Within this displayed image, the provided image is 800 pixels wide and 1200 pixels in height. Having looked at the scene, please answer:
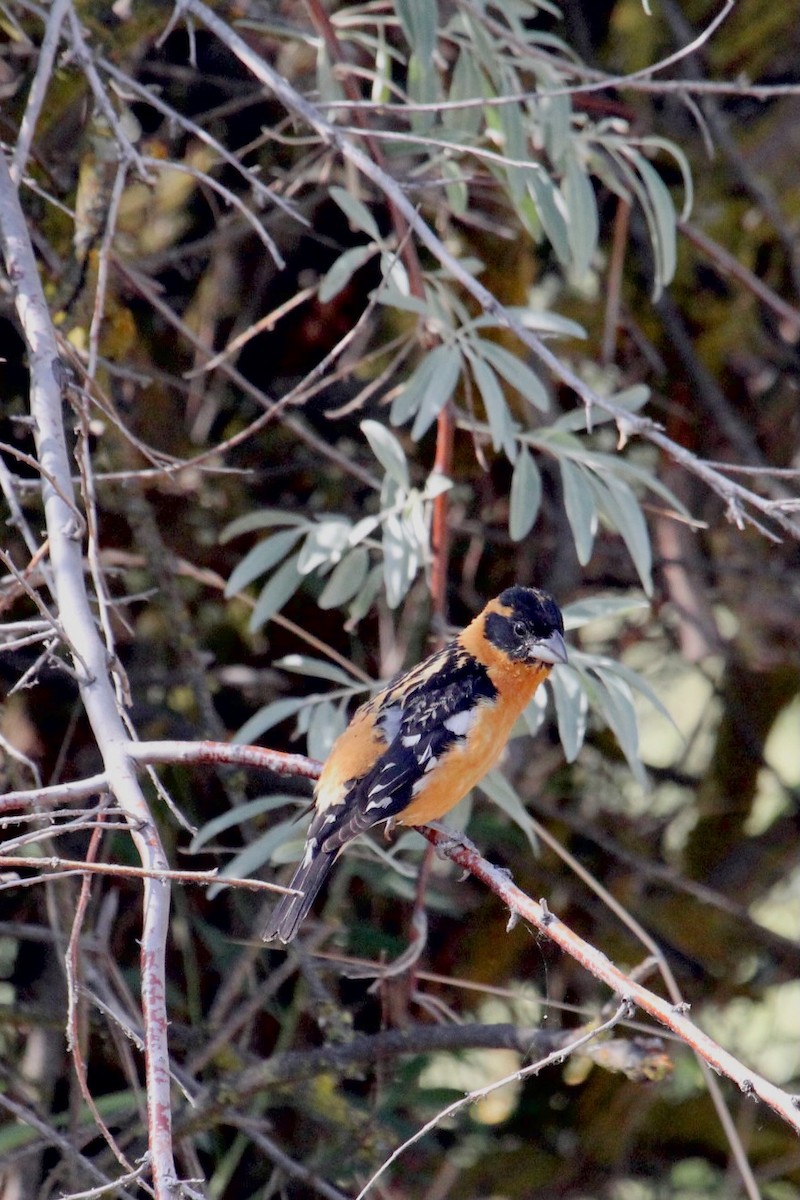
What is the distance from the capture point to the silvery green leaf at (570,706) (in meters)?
3.32

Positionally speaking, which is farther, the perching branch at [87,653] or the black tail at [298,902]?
the black tail at [298,902]

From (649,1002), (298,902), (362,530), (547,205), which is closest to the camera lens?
(649,1002)

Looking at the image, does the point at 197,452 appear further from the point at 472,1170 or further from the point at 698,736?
the point at 472,1170

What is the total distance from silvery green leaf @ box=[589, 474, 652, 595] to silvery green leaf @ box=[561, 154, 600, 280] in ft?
2.06

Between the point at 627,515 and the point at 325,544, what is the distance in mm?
791

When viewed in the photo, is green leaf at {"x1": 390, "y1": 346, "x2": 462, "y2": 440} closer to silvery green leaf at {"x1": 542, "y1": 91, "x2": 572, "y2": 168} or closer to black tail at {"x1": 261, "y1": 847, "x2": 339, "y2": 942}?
silvery green leaf at {"x1": 542, "y1": 91, "x2": 572, "y2": 168}

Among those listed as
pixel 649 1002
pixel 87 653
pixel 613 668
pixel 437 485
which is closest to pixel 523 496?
pixel 437 485

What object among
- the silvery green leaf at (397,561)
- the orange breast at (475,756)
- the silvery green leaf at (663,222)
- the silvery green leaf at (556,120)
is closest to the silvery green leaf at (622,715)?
the orange breast at (475,756)

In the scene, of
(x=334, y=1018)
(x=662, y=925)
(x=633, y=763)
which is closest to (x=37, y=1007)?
(x=334, y=1018)

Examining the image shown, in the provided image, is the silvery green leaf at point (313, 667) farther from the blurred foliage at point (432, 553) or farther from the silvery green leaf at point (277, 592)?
the silvery green leaf at point (277, 592)

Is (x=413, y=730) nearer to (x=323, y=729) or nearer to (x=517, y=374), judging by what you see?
(x=323, y=729)

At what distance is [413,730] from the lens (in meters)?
3.53

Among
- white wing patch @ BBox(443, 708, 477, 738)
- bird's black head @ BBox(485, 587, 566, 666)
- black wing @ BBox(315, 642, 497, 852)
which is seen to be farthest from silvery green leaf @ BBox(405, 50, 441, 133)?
white wing patch @ BBox(443, 708, 477, 738)

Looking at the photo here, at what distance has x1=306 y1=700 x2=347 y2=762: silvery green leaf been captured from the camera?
350 centimetres
